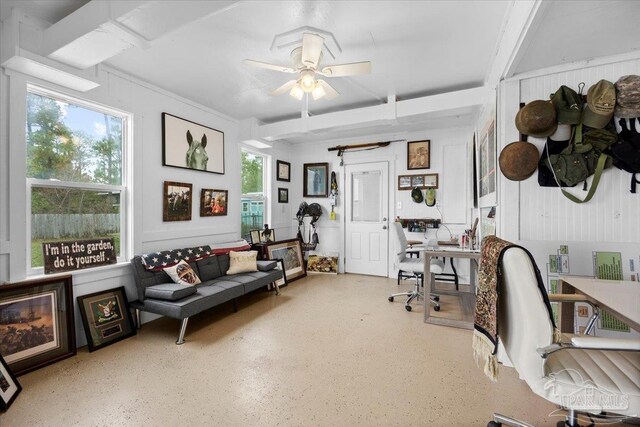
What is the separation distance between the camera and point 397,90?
3.51 meters

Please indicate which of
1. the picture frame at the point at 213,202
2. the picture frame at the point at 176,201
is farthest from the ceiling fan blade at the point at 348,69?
the picture frame at the point at 213,202

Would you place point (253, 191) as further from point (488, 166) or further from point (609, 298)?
point (609, 298)

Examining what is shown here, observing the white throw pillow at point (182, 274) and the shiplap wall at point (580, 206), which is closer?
the shiplap wall at point (580, 206)

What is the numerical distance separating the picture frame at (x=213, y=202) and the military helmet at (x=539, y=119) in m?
3.64

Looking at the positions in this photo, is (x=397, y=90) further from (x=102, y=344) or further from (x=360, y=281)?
(x=102, y=344)

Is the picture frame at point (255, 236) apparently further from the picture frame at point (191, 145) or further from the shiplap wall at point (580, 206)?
the shiplap wall at point (580, 206)

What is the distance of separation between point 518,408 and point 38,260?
384 cm

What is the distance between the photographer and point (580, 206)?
87.4 inches

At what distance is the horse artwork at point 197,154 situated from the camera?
378 cm

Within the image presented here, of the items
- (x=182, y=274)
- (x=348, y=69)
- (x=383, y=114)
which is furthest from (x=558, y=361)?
(x=182, y=274)

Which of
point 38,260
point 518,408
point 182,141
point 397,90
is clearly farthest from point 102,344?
point 397,90

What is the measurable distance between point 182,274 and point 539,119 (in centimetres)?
355

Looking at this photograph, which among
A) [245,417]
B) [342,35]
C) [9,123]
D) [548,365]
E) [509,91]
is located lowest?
[245,417]

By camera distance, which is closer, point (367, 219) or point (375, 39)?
point (375, 39)
